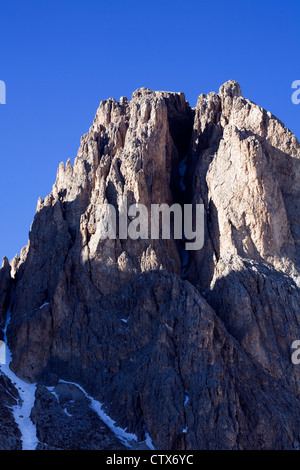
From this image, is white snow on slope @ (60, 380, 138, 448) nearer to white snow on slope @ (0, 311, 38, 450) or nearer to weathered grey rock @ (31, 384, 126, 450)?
weathered grey rock @ (31, 384, 126, 450)

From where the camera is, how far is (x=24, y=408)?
120m

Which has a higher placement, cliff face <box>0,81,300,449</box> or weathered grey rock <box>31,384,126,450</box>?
cliff face <box>0,81,300,449</box>

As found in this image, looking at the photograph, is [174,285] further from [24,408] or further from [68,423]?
[24,408]

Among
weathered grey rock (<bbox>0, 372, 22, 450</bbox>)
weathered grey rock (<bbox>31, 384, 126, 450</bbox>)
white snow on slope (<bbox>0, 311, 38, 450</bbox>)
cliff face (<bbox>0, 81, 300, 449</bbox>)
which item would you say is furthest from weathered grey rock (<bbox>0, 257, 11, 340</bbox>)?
weathered grey rock (<bbox>31, 384, 126, 450</bbox>)

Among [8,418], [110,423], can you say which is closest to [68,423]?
[110,423]

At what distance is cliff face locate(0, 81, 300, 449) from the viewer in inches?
4547

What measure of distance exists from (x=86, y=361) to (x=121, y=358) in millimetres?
4493

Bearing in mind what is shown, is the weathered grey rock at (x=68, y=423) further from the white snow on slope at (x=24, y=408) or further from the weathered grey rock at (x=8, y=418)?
the weathered grey rock at (x=8, y=418)

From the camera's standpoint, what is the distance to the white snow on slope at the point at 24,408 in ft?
373

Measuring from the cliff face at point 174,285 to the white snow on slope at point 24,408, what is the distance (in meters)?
1.07

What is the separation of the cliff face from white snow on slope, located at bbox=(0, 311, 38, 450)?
3.51ft

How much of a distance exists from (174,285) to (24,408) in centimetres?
2338

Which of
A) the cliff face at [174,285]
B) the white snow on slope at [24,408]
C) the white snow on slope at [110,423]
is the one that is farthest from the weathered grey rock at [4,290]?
the white snow on slope at [110,423]
